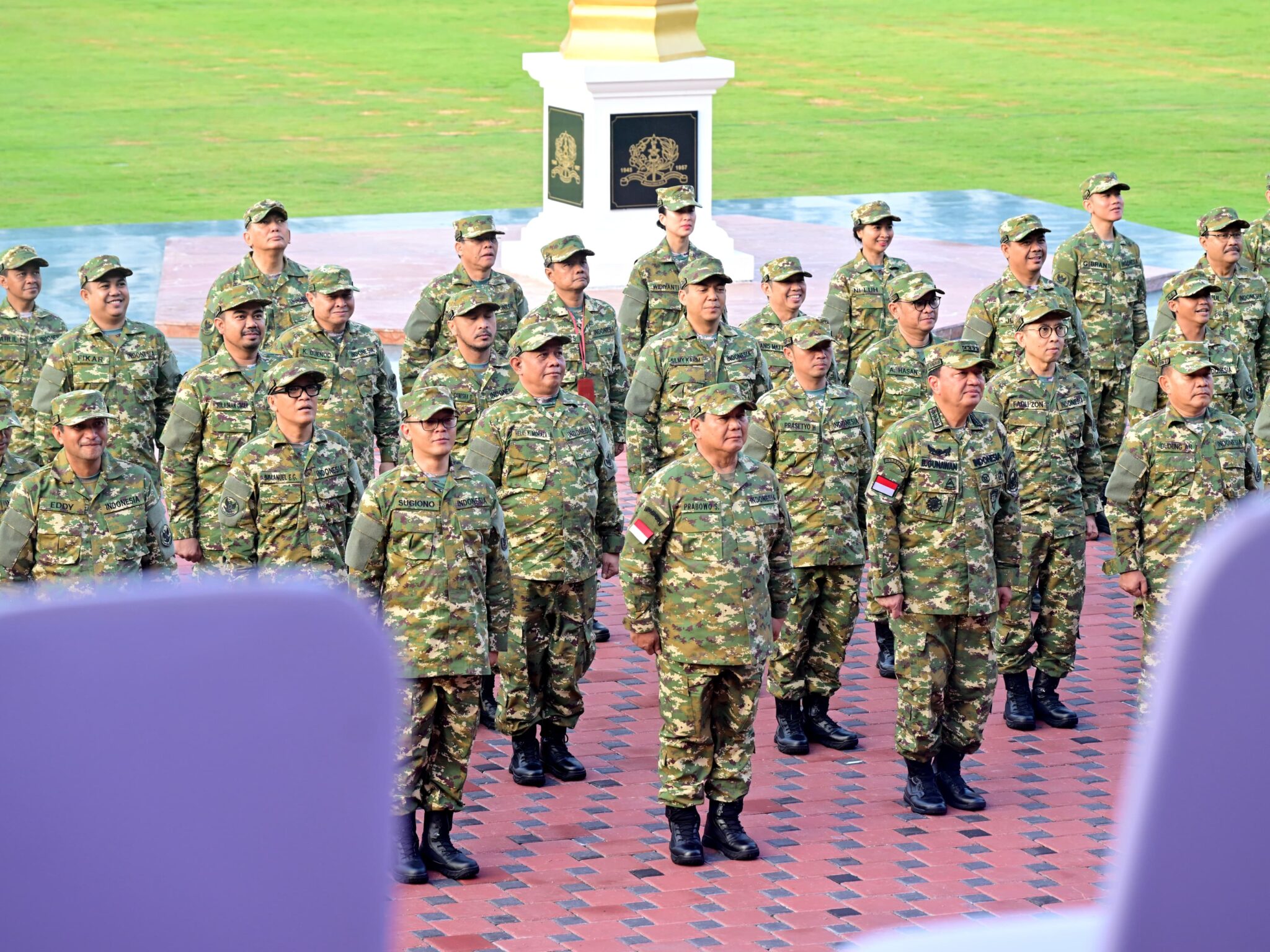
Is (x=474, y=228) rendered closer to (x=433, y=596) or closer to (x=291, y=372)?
(x=291, y=372)

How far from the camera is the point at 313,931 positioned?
1088 mm

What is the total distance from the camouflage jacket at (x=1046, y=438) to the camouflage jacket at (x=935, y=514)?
96cm

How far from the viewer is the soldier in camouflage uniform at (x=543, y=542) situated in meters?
8.04

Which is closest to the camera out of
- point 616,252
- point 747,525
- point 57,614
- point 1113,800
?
point 57,614

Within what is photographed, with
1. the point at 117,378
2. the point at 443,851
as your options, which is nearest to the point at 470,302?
the point at 117,378

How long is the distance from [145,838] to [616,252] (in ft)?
54.9

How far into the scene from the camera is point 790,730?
8.47 m

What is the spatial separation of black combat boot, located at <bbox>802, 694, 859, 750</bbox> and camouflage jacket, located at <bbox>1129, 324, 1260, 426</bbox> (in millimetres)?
3103

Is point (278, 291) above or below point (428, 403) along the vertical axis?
below

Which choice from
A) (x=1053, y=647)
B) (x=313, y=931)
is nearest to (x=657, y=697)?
(x=1053, y=647)

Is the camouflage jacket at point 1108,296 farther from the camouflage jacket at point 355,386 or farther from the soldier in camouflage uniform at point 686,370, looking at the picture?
the camouflage jacket at point 355,386

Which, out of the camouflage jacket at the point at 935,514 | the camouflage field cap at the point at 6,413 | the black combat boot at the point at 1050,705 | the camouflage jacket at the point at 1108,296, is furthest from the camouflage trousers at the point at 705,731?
the camouflage jacket at the point at 1108,296

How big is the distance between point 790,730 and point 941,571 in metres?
1.18

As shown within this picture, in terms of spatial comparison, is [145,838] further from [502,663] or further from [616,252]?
[616,252]
